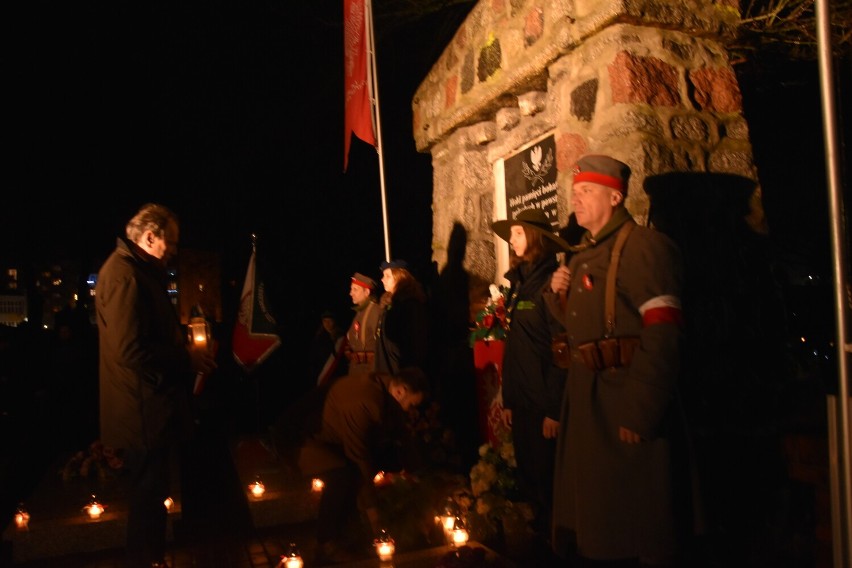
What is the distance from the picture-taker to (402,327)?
5562mm

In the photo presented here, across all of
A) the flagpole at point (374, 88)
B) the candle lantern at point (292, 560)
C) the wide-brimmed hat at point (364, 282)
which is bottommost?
the candle lantern at point (292, 560)

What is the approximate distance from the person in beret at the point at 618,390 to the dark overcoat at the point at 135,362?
1.84 meters

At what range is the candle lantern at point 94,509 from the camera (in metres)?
4.90

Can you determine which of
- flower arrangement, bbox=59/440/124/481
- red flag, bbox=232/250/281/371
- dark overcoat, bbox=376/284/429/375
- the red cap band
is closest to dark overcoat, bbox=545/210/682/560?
the red cap band

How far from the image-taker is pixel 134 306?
357 cm

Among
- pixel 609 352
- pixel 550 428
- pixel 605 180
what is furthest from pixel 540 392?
pixel 605 180

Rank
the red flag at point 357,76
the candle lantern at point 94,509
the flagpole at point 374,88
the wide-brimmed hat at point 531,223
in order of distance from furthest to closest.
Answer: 1. the red flag at point 357,76
2. the flagpole at point 374,88
3. the candle lantern at point 94,509
4. the wide-brimmed hat at point 531,223

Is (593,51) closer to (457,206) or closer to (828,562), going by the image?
(457,206)

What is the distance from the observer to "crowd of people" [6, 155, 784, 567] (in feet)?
9.36

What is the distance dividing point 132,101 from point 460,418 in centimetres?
822

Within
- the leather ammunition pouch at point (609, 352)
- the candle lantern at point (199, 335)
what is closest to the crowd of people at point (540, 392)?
the leather ammunition pouch at point (609, 352)

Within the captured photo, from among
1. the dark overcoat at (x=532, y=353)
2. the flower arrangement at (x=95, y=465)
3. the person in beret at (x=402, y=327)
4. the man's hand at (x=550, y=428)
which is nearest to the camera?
the man's hand at (x=550, y=428)

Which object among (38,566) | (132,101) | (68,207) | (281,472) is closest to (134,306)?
(38,566)

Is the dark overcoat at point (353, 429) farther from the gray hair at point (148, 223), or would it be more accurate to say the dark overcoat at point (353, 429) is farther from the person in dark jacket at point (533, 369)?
the gray hair at point (148, 223)
